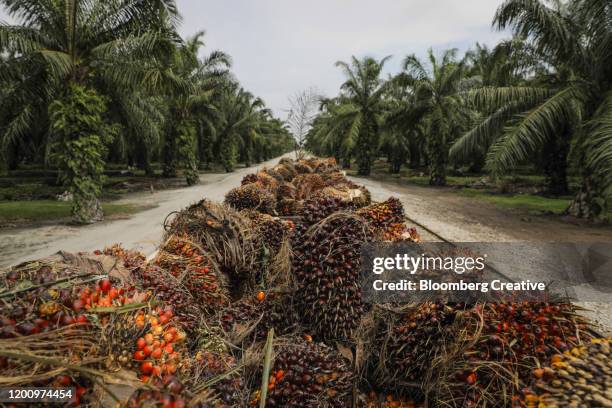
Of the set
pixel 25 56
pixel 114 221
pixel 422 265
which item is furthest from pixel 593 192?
pixel 25 56

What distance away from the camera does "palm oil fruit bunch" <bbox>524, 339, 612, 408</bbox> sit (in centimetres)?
152

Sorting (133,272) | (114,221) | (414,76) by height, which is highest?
(414,76)

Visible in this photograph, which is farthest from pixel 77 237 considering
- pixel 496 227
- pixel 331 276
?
pixel 496 227

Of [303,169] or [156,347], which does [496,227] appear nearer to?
[303,169]

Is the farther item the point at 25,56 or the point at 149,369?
the point at 25,56

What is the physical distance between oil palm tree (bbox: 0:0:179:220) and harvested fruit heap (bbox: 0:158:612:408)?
7750 millimetres

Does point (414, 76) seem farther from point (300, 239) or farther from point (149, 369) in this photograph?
point (149, 369)

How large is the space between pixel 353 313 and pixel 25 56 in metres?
10.5

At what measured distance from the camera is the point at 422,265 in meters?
2.43

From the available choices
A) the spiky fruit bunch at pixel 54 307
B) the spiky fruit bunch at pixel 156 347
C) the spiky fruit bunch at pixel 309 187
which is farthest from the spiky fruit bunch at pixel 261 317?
the spiky fruit bunch at pixel 309 187

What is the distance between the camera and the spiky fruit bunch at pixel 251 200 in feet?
15.5

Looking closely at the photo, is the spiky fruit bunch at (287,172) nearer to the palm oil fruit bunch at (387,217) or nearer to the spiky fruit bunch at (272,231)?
the spiky fruit bunch at (272,231)

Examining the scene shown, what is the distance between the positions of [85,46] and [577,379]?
12008 mm

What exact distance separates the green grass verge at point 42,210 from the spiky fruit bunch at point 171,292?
1060 centimetres
